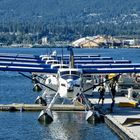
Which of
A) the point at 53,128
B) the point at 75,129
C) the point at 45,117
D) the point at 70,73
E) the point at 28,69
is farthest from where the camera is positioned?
the point at 28,69

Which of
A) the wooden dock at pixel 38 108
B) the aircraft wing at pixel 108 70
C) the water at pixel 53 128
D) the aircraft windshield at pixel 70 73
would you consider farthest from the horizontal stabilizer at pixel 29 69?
the wooden dock at pixel 38 108

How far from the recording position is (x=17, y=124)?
38625mm

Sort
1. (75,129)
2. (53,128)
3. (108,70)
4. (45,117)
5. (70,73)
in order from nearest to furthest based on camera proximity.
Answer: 1. (75,129)
2. (53,128)
3. (45,117)
4. (70,73)
5. (108,70)

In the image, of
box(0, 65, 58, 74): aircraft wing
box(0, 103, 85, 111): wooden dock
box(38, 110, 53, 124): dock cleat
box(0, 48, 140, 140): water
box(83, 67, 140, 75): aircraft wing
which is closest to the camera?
box(0, 48, 140, 140): water

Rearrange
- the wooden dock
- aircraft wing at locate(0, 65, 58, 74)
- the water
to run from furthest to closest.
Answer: the wooden dock → aircraft wing at locate(0, 65, 58, 74) → the water

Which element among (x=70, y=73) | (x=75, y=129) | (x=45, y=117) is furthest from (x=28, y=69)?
(x=75, y=129)

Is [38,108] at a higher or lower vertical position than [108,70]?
lower

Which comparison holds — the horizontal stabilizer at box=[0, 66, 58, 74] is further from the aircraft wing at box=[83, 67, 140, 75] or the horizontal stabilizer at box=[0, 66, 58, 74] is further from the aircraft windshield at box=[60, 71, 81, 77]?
the aircraft wing at box=[83, 67, 140, 75]

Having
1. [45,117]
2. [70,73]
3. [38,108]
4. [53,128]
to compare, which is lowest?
[38,108]

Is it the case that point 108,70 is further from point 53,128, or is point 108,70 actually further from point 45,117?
point 53,128

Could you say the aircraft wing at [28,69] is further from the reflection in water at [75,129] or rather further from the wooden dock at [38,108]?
the wooden dock at [38,108]

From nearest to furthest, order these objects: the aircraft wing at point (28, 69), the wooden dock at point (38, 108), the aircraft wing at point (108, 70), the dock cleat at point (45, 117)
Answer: the dock cleat at point (45, 117), the aircraft wing at point (28, 69), the aircraft wing at point (108, 70), the wooden dock at point (38, 108)

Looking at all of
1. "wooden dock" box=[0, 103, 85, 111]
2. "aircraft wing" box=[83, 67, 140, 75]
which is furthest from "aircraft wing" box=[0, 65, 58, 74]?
"wooden dock" box=[0, 103, 85, 111]

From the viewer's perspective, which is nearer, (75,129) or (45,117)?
(75,129)
